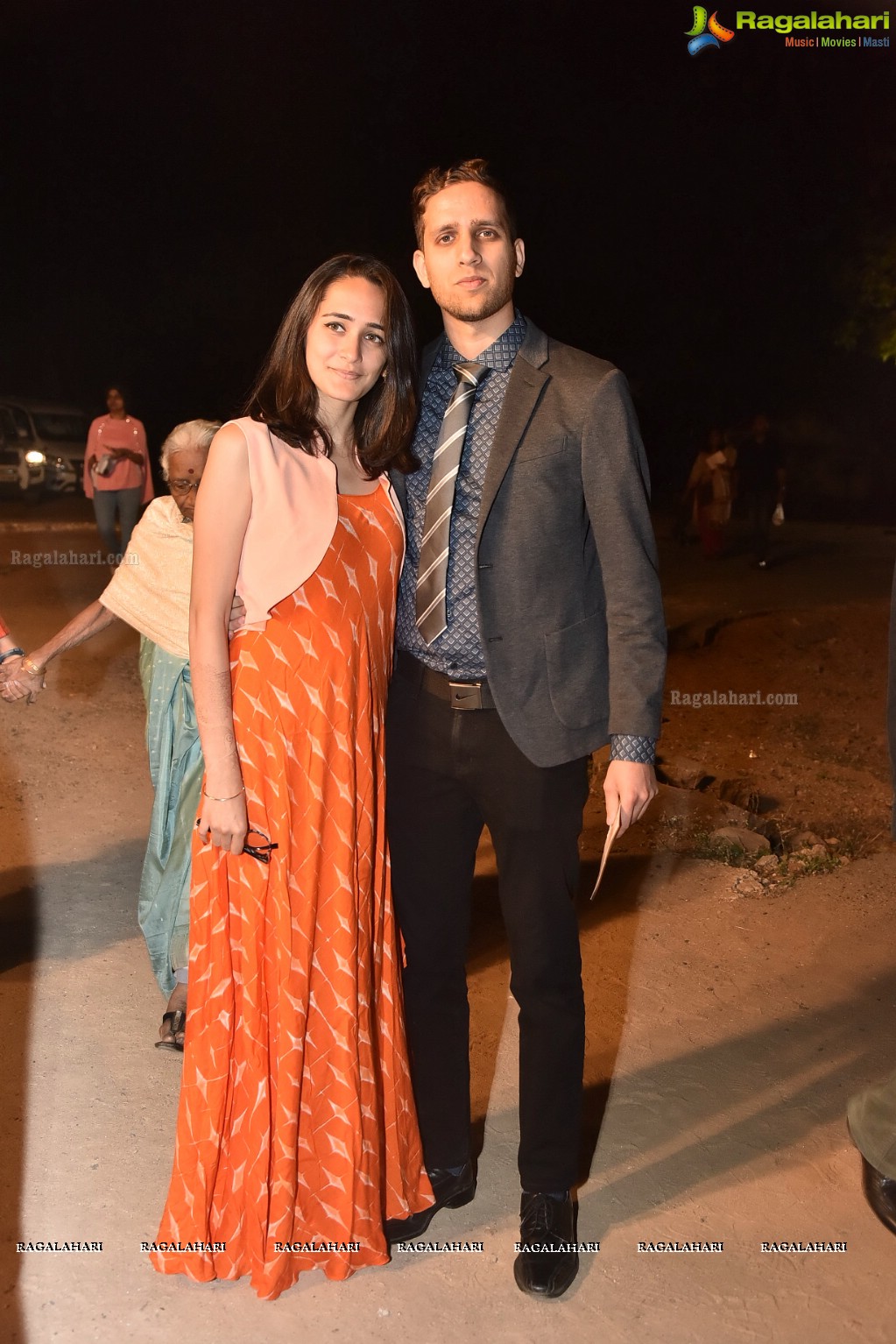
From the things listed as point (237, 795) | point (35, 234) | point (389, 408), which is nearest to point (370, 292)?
point (389, 408)

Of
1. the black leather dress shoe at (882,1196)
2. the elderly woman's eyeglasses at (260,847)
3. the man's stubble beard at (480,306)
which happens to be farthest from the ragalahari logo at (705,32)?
the elderly woman's eyeglasses at (260,847)

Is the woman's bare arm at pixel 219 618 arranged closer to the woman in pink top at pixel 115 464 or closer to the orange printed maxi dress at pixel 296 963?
the orange printed maxi dress at pixel 296 963

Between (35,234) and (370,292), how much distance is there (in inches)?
1301

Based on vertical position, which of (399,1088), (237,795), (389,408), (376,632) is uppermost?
(389,408)

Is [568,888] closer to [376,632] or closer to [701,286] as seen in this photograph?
[376,632]

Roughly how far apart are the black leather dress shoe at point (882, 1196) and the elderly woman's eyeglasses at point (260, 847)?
167 cm

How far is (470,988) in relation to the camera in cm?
404

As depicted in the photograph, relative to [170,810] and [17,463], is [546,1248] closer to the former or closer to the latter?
[170,810]

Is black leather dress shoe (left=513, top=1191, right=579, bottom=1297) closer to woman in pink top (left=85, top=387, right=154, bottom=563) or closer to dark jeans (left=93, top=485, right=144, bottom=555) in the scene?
woman in pink top (left=85, top=387, right=154, bottom=563)

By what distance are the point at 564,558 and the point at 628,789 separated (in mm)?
506

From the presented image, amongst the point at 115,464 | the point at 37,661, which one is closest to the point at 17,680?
the point at 37,661

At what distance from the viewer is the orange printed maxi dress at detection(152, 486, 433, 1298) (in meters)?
A: 2.46

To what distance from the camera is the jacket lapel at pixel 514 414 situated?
2.49 metres

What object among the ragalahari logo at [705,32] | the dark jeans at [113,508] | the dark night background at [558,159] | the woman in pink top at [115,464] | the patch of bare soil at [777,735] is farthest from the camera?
the dark night background at [558,159]
